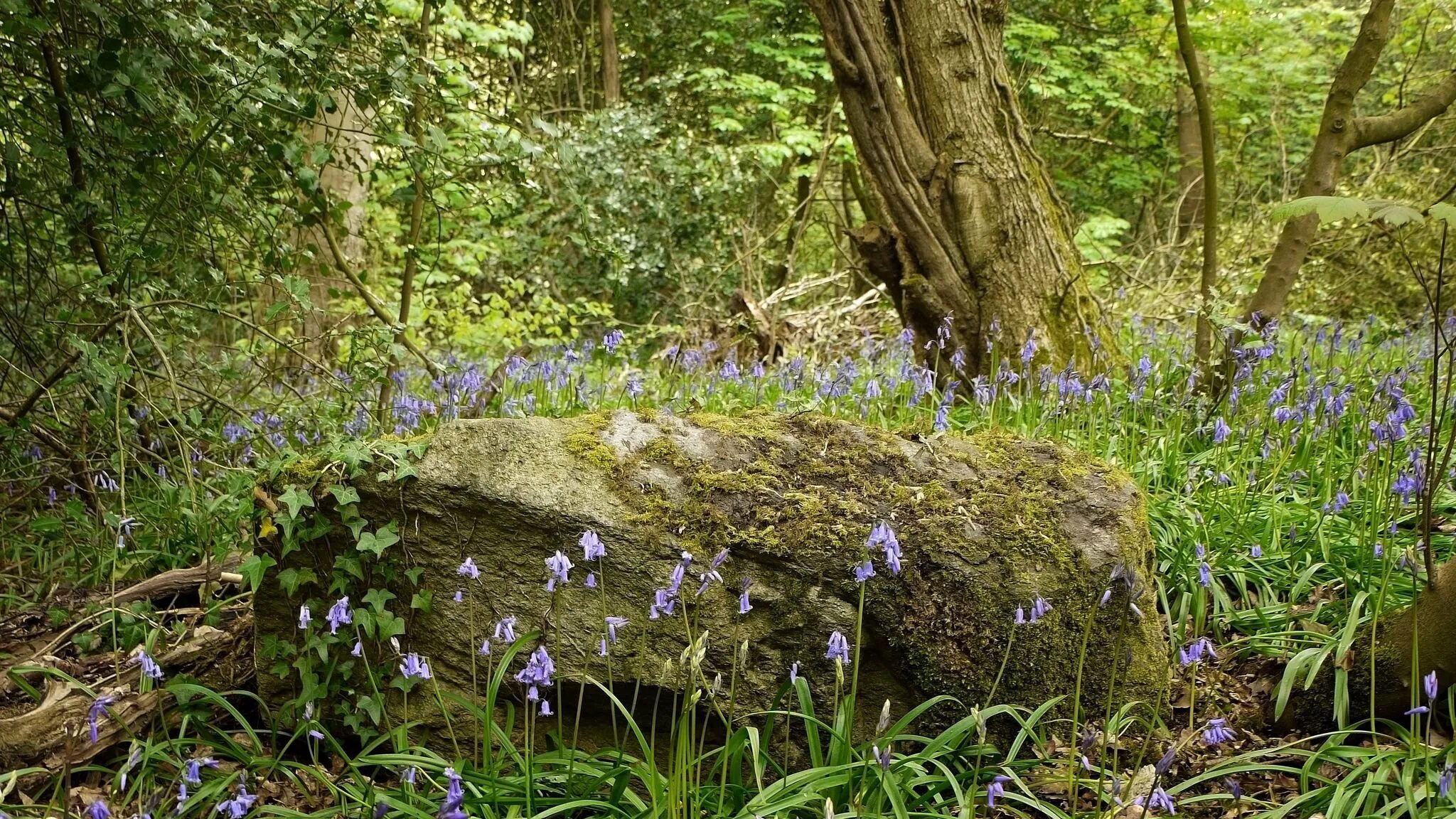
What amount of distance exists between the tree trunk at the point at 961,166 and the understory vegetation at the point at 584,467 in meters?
0.02

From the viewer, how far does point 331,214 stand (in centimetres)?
380

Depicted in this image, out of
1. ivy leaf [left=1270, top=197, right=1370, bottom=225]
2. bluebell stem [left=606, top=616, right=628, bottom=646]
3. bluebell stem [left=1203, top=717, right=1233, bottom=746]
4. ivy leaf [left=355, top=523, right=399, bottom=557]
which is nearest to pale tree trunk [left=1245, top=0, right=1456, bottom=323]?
ivy leaf [left=1270, top=197, right=1370, bottom=225]

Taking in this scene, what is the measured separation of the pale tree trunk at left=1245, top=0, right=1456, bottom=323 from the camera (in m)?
4.55

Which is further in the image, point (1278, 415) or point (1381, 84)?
point (1381, 84)

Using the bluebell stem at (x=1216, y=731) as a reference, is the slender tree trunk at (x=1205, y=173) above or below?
above

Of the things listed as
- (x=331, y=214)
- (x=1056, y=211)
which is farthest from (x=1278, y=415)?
(x=331, y=214)

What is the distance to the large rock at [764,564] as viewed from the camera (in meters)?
2.83

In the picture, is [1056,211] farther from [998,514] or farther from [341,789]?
[341,789]

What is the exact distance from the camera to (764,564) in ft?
9.35

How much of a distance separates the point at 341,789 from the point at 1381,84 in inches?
673

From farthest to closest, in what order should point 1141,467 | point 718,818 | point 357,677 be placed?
point 1141,467 → point 357,677 → point 718,818

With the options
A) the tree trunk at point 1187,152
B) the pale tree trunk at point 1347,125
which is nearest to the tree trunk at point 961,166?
the pale tree trunk at point 1347,125

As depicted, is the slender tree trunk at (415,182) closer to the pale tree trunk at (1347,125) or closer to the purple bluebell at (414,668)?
the purple bluebell at (414,668)

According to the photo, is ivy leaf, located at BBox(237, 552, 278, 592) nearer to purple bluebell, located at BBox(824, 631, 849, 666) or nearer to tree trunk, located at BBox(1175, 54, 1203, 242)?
purple bluebell, located at BBox(824, 631, 849, 666)
